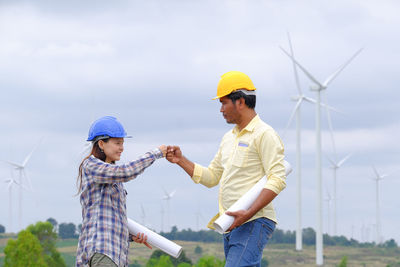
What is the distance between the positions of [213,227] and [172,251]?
0.76m

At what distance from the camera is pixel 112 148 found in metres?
11.5

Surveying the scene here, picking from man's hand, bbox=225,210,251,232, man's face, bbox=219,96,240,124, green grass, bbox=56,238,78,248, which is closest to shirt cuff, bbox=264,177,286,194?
man's hand, bbox=225,210,251,232

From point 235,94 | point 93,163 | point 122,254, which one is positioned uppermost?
point 235,94

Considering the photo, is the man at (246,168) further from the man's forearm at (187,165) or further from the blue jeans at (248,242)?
the man's forearm at (187,165)

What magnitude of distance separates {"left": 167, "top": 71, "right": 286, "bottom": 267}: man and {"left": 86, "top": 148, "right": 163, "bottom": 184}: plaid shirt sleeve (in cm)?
134

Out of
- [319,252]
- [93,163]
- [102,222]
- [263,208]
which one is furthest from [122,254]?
[319,252]

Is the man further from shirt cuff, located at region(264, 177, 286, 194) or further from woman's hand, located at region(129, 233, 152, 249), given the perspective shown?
woman's hand, located at region(129, 233, 152, 249)

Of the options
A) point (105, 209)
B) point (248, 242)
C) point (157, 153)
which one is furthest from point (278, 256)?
point (105, 209)

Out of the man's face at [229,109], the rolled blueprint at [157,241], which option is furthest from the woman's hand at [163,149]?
the rolled blueprint at [157,241]

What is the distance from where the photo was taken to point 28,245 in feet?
354

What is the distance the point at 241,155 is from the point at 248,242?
3.93 ft

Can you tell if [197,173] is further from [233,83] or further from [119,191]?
[119,191]

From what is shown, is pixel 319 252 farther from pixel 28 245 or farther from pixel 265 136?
pixel 265 136

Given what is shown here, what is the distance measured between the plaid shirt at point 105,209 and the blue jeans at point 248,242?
1.44 meters
